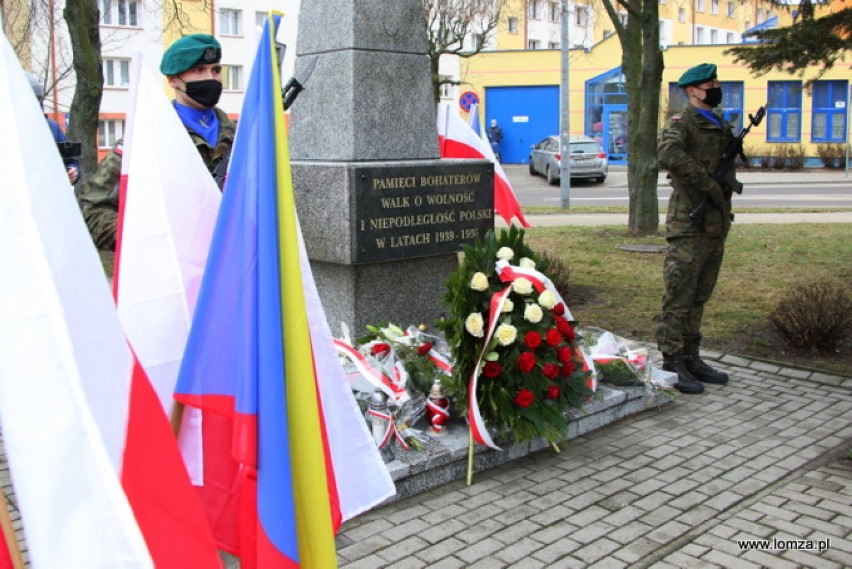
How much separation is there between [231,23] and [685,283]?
39.3 m

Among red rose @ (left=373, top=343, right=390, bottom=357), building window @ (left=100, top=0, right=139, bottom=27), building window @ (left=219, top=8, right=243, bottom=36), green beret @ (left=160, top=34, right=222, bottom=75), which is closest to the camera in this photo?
green beret @ (left=160, top=34, right=222, bottom=75)

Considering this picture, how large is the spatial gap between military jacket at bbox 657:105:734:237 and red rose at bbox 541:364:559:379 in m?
1.74

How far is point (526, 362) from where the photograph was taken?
4562mm

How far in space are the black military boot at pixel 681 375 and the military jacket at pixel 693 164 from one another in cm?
81

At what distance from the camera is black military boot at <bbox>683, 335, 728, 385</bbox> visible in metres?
6.21

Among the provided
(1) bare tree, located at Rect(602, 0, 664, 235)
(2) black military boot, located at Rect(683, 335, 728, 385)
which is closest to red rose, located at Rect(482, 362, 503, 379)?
(2) black military boot, located at Rect(683, 335, 728, 385)

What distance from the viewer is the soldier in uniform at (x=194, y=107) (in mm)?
3691

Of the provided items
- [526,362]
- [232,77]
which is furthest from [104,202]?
[232,77]

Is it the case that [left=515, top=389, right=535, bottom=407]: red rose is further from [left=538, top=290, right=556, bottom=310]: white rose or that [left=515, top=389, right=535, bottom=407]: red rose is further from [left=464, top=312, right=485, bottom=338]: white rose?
[left=538, top=290, right=556, bottom=310]: white rose

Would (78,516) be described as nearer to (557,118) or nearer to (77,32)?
(77,32)

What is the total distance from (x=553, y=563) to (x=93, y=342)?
2.33 meters

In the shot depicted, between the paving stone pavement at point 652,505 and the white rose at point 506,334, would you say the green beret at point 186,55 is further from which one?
the paving stone pavement at point 652,505

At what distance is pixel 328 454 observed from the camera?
2.81 metres

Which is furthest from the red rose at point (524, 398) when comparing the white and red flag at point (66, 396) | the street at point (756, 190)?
the street at point (756, 190)
